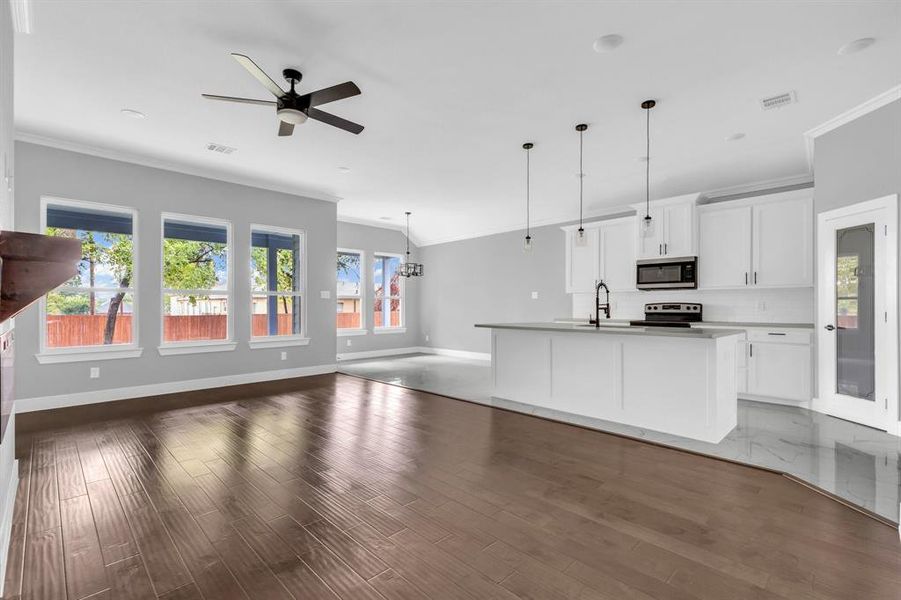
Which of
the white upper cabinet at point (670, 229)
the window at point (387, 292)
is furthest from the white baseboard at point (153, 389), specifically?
the white upper cabinet at point (670, 229)

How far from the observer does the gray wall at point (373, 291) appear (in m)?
8.75

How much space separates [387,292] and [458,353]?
7.26 ft

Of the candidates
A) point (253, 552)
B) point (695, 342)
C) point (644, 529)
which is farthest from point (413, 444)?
point (695, 342)

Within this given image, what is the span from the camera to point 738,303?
221 inches

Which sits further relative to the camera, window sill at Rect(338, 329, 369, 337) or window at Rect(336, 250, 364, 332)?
window at Rect(336, 250, 364, 332)

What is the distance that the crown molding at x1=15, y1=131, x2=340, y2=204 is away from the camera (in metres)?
4.55

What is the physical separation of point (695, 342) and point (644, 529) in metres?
1.88

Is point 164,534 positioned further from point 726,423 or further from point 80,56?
point 726,423

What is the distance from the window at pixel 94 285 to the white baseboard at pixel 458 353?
5.84 m

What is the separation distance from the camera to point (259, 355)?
6246 mm

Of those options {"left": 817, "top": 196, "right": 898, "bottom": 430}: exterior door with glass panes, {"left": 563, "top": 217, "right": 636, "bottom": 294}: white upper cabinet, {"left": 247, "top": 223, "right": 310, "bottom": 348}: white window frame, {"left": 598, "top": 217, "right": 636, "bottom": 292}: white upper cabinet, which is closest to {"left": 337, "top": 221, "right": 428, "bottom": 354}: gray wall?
{"left": 247, "top": 223, "right": 310, "bottom": 348}: white window frame

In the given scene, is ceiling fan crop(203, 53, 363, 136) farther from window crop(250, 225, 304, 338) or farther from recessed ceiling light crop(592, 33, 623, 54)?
window crop(250, 225, 304, 338)

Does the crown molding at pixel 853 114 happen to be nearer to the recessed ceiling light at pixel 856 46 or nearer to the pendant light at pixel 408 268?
the recessed ceiling light at pixel 856 46

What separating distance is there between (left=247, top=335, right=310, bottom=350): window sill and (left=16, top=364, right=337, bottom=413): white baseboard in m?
0.39
